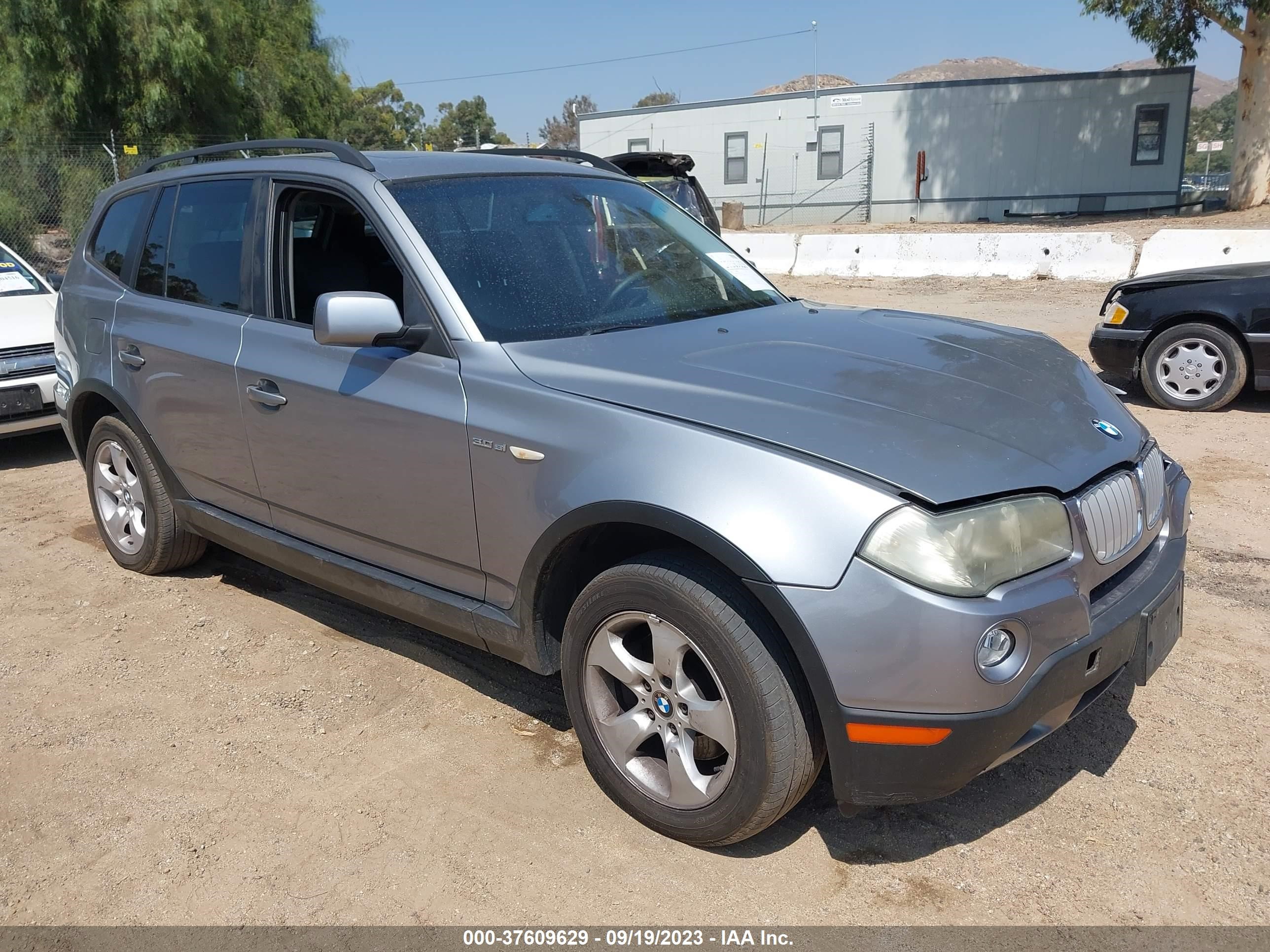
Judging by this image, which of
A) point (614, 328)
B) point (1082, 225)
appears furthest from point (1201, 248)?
point (1082, 225)

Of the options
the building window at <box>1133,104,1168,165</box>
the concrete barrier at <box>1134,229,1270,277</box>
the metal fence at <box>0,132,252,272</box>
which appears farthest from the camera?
the building window at <box>1133,104,1168,165</box>

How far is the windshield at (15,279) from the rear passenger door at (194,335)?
4104 mm

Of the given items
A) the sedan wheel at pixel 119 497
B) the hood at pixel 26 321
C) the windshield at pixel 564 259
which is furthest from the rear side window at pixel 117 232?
the hood at pixel 26 321

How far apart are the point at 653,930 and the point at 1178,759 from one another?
1.79 meters

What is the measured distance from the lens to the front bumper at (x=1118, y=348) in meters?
7.55

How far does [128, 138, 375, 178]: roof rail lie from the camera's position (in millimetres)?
3643

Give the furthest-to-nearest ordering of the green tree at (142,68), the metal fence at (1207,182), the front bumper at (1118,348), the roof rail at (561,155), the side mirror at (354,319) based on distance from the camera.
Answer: the metal fence at (1207,182)
the green tree at (142,68)
the front bumper at (1118,348)
the roof rail at (561,155)
the side mirror at (354,319)

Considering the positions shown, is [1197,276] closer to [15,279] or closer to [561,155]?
[561,155]

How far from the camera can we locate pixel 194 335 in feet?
13.3

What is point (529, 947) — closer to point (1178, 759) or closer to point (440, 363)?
point (440, 363)

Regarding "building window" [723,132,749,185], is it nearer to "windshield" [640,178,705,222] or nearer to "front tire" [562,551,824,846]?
"windshield" [640,178,705,222]

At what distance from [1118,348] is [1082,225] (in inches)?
825

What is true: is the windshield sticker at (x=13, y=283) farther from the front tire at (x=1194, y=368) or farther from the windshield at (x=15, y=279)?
the front tire at (x=1194, y=368)

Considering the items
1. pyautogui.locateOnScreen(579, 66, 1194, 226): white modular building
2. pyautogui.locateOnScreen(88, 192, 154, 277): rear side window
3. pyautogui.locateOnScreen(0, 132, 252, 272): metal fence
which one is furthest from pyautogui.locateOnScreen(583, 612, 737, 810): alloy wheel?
pyautogui.locateOnScreen(579, 66, 1194, 226): white modular building
